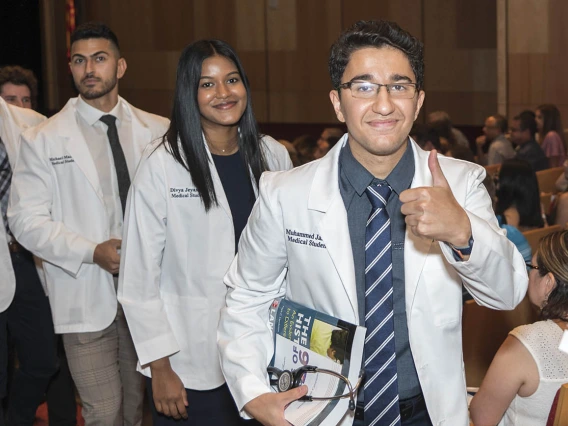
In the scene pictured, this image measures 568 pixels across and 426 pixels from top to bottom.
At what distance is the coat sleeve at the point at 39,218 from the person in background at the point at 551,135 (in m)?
6.38

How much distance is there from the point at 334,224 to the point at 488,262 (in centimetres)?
39

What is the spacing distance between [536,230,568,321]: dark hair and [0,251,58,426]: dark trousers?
2290mm

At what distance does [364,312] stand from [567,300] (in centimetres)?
77

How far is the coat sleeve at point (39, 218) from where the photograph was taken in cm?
335

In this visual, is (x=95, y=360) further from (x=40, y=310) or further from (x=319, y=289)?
(x=319, y=289)

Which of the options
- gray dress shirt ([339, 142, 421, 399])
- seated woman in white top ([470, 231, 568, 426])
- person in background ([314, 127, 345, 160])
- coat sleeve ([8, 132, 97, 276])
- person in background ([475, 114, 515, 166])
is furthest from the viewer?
person in background ([475, 114, 515, 166])

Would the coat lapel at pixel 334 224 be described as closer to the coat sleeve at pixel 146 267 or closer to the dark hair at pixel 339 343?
the dark hair at pixel 339 343

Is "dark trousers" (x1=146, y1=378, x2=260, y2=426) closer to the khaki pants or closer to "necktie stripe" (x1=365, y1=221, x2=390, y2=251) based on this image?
the khaki pants

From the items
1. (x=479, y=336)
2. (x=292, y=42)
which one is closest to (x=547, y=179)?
(x=479, y=336)

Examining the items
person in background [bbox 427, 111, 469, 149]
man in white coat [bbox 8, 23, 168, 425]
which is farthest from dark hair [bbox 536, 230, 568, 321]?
person in background [bbox 427, 111, 469, 149]

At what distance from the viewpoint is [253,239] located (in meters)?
2.13

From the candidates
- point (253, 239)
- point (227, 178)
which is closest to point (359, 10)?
point (227, 178)

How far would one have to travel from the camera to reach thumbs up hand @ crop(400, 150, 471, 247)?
1.68m

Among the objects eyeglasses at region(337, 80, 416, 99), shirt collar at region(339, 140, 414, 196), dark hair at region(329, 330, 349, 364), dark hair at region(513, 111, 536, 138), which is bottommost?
dark hair at region(329, 330, 349, 364)
